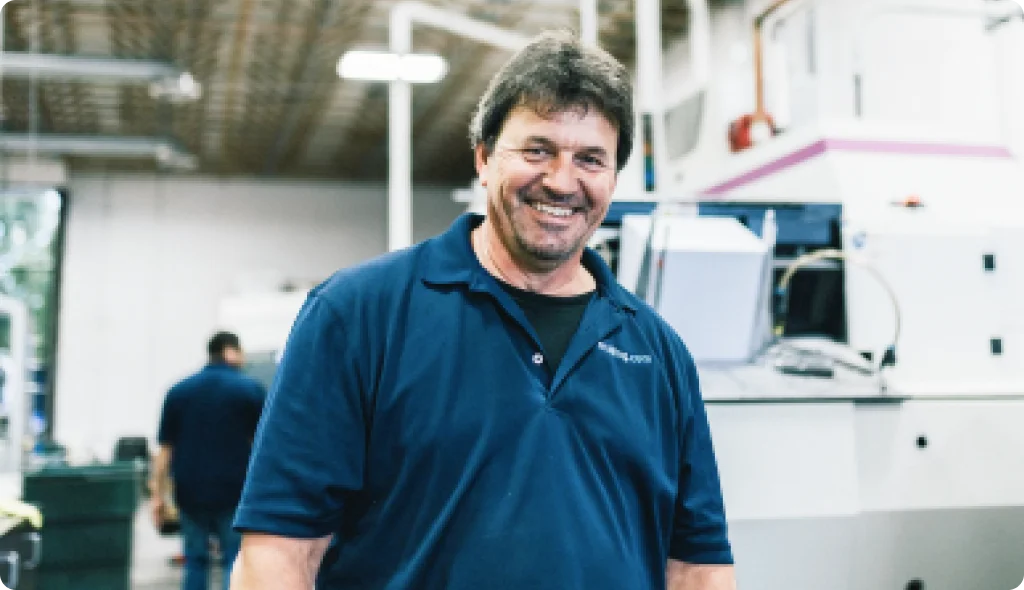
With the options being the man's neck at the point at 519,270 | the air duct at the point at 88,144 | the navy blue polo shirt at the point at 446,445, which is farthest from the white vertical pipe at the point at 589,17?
the air duct at the point at 88,144

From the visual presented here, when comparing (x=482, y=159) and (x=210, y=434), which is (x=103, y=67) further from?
(x=482, y=159)

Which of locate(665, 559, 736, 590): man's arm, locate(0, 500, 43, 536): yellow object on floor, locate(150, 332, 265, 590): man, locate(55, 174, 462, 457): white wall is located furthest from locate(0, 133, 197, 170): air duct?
locate(665, 559, 736, 590): man's arm

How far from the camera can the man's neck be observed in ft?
4.09

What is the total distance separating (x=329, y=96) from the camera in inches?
332

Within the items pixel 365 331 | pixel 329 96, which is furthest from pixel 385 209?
pixel 365 331

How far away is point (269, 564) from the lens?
103 cm

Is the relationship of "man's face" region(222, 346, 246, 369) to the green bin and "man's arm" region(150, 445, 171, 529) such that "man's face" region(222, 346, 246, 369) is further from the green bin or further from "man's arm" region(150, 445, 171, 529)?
the green bin

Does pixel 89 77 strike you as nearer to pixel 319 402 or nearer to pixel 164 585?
pixel 164 585

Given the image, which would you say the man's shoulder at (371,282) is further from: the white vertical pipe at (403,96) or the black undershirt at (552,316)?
the white vertical pipe at (403,96)

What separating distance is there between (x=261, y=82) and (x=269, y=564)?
7.60m

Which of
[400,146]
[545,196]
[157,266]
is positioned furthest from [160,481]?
[157,266]

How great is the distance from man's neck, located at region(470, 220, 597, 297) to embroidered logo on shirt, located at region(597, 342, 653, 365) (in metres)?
0.10

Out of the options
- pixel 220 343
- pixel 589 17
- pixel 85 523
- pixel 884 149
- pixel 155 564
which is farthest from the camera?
pixel 155 564

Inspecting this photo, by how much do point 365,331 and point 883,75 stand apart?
3.65m
